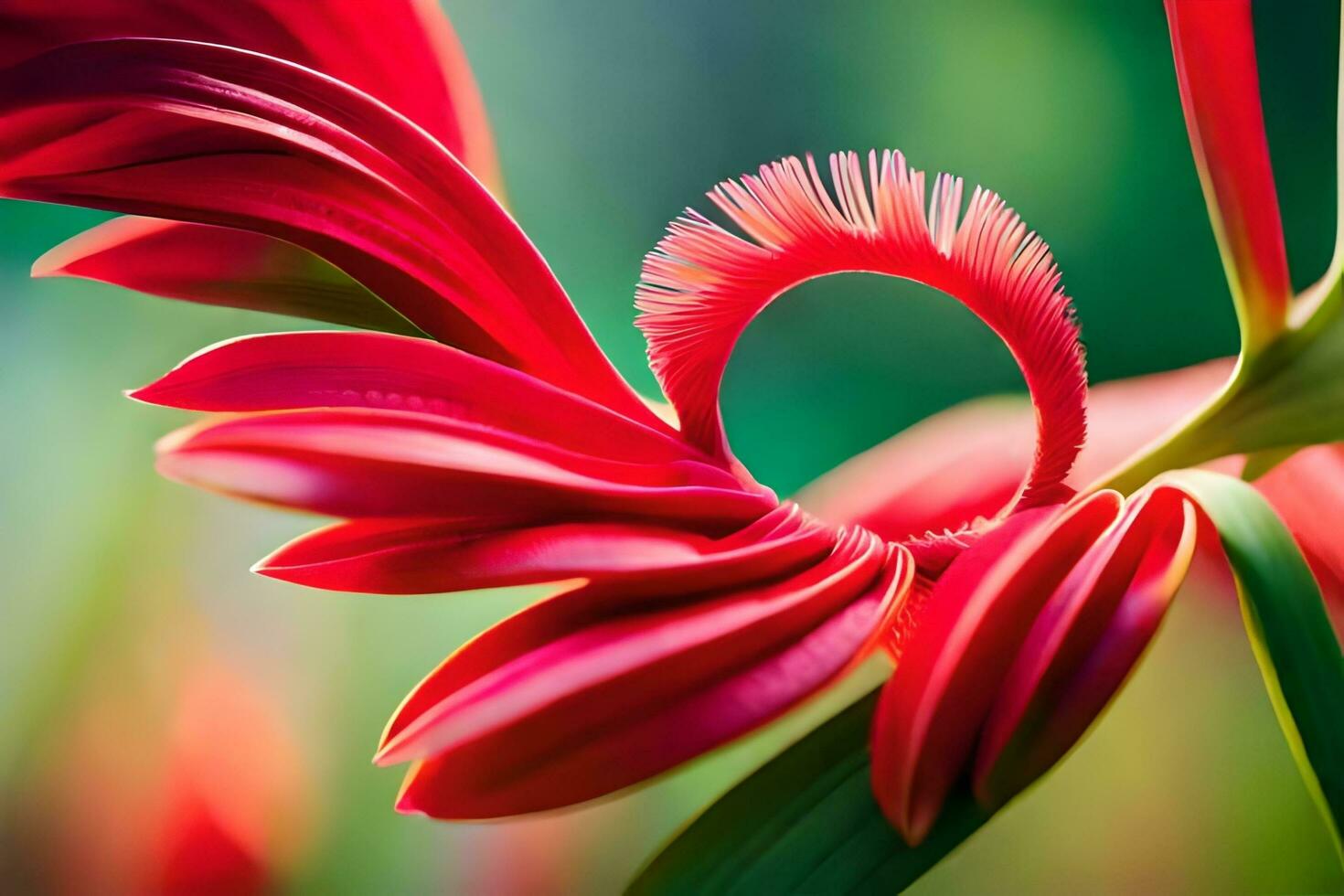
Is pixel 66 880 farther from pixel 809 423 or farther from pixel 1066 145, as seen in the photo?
pixel 1066 145

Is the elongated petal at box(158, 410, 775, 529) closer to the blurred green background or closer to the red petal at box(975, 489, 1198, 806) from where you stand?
the blurred green background

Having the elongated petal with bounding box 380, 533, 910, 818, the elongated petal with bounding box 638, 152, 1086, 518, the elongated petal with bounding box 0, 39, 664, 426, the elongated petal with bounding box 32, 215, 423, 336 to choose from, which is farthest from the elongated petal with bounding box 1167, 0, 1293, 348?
the elongated petal with bounding box 32, 215, 423, 336

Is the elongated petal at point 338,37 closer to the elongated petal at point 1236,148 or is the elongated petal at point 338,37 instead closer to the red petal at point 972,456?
the red petal at point 972,456

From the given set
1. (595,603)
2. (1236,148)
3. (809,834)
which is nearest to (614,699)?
(595,603)

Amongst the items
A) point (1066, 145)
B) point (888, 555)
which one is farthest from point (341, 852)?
point (1066, 145)

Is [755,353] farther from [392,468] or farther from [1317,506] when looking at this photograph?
[1317,506]

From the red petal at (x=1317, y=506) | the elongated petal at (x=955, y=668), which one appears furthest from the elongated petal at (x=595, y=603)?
the red petal at (x=1317, y=506)
